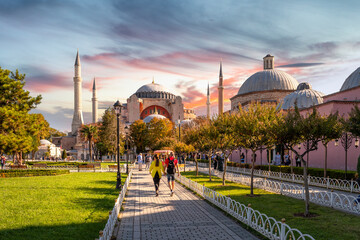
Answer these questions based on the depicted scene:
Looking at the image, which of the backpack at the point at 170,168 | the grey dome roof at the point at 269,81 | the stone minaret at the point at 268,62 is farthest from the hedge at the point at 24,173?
the stone minaret at the point at 268,62

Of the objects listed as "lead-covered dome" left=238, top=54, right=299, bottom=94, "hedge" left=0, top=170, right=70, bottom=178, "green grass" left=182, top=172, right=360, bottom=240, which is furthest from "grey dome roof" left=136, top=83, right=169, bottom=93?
"green grass" left=182, top=172, right=360, bottom=240

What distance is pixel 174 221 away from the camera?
7859 millimetres

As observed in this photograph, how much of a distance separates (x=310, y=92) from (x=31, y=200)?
1189 inches

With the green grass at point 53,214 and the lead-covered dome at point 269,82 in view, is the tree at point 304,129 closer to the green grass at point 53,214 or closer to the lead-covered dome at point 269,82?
the green grass at point 53,214

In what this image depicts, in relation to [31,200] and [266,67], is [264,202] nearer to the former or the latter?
[31,200]

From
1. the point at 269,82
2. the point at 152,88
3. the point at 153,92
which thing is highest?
the point at 152,88

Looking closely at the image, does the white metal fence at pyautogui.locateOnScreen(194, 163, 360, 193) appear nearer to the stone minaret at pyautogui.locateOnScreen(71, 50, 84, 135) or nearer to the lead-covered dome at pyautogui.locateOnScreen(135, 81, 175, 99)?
the stone minaret at pyautogui.locateOnScreen(71, 50, 84, 135)

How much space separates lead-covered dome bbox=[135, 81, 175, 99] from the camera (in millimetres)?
94750

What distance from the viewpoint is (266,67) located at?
52.6 m

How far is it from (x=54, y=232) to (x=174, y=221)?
2941 mm

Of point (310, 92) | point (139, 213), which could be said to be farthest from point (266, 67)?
point (139, 213)

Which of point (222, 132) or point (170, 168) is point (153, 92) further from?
point (170, 168)

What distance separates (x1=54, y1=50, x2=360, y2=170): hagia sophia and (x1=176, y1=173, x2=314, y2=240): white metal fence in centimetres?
387

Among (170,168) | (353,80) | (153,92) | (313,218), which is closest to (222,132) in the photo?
(170,168)
